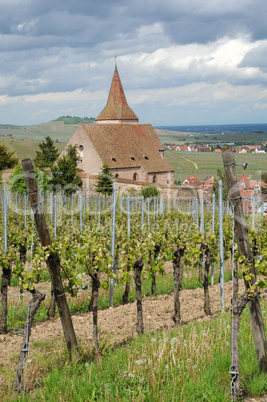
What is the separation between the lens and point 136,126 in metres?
60.7

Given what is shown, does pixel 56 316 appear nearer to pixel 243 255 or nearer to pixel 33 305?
pixel 33 305

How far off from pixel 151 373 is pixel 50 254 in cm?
193

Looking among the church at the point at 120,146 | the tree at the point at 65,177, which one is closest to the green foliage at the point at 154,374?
the tree at the point at 65,177

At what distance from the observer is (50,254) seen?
5934mm

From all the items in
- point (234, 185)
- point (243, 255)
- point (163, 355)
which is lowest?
point (163, 355)

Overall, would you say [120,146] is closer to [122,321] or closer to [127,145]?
[127,145]

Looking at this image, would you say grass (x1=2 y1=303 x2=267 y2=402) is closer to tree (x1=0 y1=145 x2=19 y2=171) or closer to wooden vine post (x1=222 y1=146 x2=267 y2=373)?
wooden vine post (x1=222 y1=146 x2=267 y2=373)

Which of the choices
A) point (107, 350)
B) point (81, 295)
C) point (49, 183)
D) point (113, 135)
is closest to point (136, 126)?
point (113, 135)

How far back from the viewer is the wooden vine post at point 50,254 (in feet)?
19.3

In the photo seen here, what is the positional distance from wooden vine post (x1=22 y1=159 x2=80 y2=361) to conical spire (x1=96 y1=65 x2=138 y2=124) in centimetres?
5697

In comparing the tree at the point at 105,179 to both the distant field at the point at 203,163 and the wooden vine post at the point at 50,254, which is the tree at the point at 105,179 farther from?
the distant field at the point at 203,163

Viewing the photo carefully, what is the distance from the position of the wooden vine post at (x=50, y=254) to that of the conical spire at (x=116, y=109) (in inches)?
2243

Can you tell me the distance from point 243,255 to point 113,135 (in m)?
50.7

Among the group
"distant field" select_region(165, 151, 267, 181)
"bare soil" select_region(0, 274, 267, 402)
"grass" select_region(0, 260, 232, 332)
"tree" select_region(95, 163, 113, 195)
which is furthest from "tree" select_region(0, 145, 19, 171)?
"distant field" select_region(165, 151, 267, 181)
